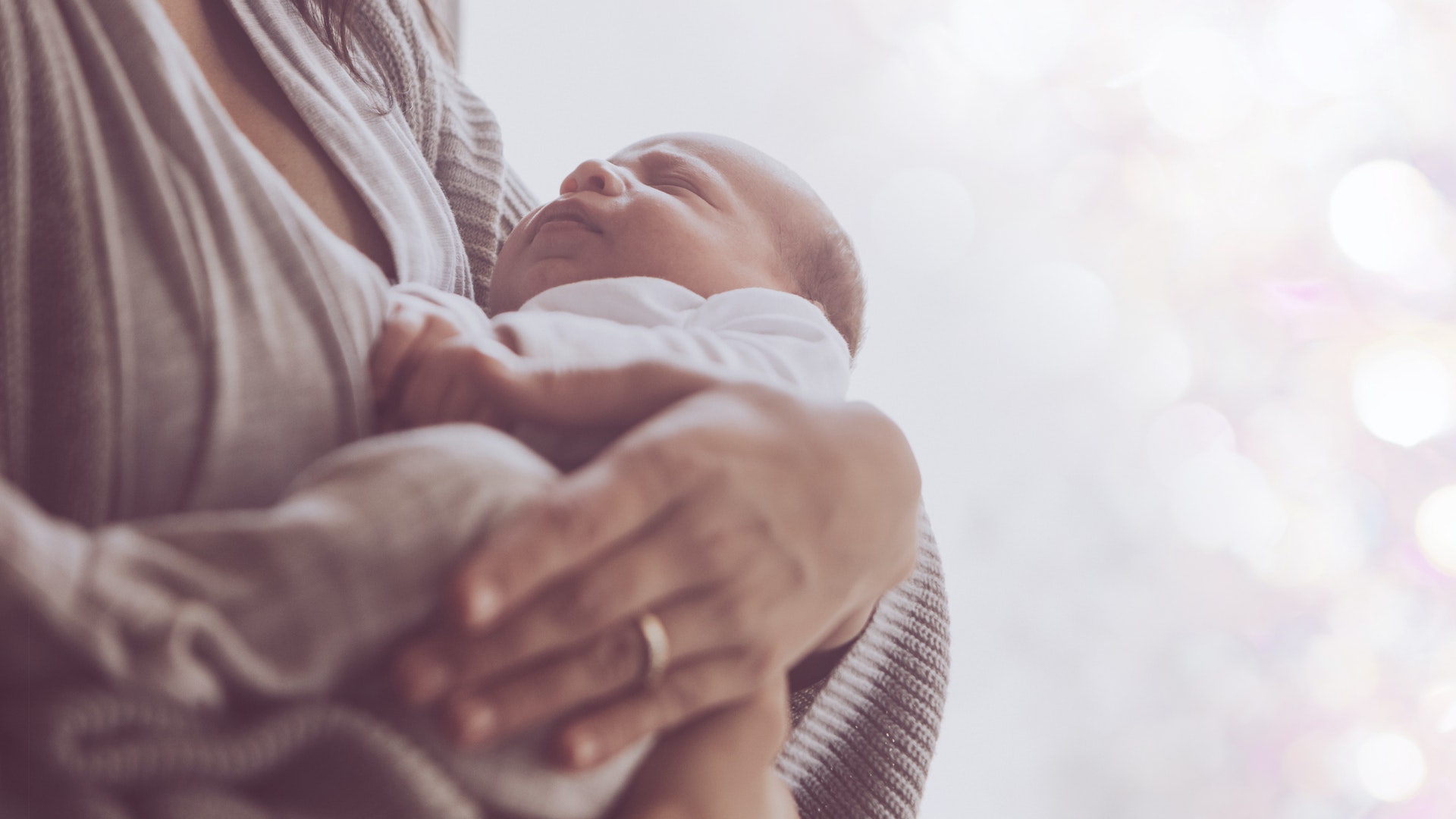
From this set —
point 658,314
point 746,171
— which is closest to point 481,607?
point 658,314

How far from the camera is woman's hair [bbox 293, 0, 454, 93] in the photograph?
82cm

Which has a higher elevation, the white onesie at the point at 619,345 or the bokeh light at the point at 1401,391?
the white onesie at the point at 619,345

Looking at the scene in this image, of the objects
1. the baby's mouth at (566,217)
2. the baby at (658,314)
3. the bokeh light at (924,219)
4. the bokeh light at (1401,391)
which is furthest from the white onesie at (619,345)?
the bokeh light at (1401,391)

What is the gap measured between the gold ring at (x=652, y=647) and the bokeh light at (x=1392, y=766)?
1.60 metres

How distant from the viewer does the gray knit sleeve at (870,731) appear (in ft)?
2.24

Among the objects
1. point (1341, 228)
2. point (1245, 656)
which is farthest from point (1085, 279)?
point (1245, 656)

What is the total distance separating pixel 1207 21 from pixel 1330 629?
104cm

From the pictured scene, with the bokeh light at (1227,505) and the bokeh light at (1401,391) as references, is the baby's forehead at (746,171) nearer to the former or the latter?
the bokeh light at (1227,505)

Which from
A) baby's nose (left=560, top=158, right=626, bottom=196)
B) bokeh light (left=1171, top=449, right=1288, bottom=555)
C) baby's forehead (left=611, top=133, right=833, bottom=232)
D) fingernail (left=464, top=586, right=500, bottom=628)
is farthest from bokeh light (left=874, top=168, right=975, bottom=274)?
fingernail (left=464, top=586, right=500, bottom=628)

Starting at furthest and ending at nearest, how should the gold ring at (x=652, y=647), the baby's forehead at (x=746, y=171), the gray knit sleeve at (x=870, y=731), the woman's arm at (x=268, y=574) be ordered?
the baby's forehead at (x=746, y=171), the gray knit sleeve at (x=870, y=731), the gold ring at (x=652, y=647), the woman's arm at (x=268, y=574)

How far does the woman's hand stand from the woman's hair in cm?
56

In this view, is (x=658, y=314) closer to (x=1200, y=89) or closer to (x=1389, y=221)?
(x=1200, y=89)

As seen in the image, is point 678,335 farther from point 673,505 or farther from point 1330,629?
point 1330,629

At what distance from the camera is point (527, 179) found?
5.66 feet
